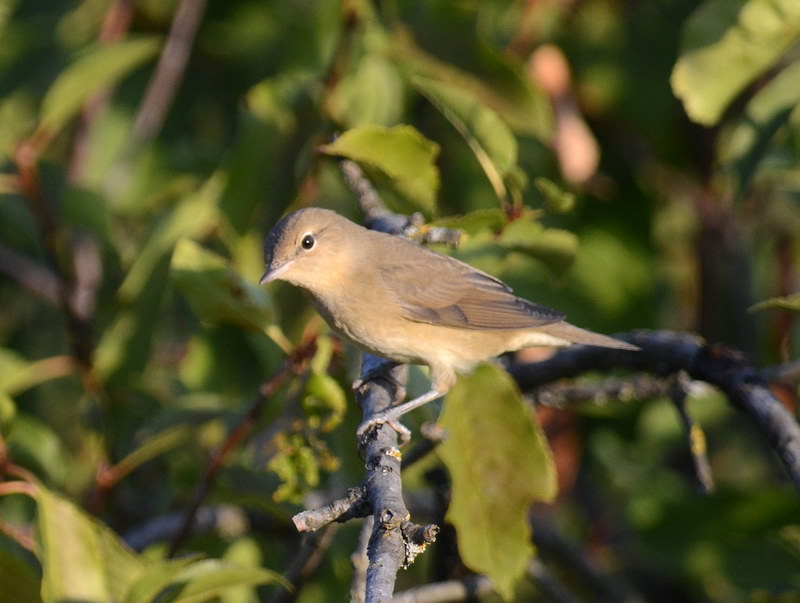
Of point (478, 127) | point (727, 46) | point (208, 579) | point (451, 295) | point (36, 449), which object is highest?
point (727, 46)

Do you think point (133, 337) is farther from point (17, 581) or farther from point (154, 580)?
point (154, 580)

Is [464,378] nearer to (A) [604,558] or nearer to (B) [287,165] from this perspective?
(B) [287,165]

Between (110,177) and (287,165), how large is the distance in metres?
1.29

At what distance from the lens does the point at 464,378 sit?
2553 mm

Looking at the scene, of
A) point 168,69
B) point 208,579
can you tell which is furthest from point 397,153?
point 168,69

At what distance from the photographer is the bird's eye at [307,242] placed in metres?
3.51

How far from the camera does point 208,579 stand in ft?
7.89

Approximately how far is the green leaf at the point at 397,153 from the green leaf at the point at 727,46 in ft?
2.58

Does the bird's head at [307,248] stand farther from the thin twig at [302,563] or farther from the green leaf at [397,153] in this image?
the thin twig at [302,563]

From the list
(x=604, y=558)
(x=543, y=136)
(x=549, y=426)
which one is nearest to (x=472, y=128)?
(x=543, y=136)

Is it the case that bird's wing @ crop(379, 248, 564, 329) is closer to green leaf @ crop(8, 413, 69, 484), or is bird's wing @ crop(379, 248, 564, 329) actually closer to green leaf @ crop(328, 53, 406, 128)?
A: green leaf @ crop(328, 53, 406, 128)

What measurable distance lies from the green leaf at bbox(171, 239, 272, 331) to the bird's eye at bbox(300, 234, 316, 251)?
0.38 m

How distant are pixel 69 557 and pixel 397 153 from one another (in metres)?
1.46

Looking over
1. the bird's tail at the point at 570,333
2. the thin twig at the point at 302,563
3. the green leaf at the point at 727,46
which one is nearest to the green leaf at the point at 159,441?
the thin twig at the point at 302,563
